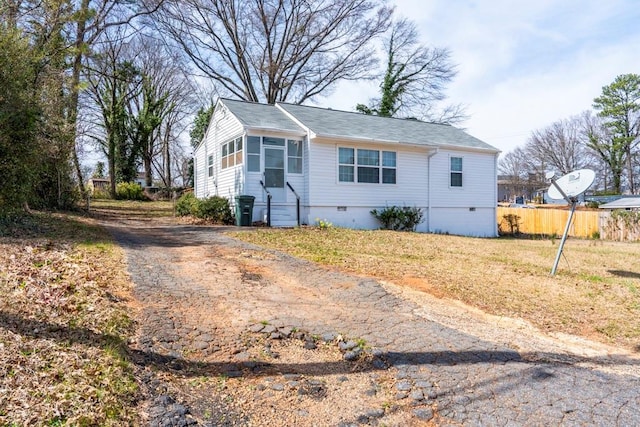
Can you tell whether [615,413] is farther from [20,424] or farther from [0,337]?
[0,337]

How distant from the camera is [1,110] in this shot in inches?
301

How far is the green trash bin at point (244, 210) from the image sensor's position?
42.2 feet

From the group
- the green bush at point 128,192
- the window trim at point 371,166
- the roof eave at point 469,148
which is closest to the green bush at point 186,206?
the window trim at point 371,166

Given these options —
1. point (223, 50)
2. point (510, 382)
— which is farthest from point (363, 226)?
point (223, 50)

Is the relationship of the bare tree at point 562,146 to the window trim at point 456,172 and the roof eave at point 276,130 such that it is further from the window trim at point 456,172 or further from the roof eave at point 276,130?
the roof eave at point 276,130

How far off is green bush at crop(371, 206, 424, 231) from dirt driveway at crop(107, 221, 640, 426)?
947 centimetres

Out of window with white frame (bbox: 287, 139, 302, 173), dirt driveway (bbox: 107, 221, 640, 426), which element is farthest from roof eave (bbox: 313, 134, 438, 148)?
dirt driveway (bbox: 107, 221, 640, 426)

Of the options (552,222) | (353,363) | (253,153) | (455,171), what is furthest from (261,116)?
(552,222)

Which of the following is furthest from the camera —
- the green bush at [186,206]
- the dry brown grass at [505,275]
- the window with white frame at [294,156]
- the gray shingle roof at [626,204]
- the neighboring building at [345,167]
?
the gray shingle roof at [626,204]

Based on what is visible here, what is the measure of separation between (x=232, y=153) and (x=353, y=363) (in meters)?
12.6

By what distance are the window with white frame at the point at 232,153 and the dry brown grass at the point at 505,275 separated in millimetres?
4459

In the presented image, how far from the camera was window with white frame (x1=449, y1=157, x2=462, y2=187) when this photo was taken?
17.0 m

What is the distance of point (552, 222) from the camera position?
22188 mm

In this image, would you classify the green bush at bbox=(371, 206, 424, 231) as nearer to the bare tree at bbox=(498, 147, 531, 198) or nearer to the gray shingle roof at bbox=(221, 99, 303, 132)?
the gray shingle roof at bbox=(221, 99, 303, 132)
